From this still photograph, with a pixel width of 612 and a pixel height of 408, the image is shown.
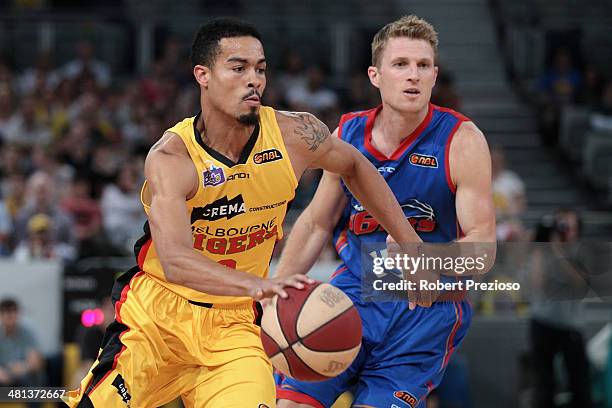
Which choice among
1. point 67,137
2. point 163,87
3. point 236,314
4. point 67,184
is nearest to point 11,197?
point 67,184

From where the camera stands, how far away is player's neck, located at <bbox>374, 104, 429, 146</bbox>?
6289 mm

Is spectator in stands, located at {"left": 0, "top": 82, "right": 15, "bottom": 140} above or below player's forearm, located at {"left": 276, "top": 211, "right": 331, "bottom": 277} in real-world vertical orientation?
above

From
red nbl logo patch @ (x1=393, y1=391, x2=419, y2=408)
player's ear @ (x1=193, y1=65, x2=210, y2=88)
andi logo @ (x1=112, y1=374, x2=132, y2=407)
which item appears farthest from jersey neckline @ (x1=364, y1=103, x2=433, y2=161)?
andi logo @ (x1=112, y1=374, x2=132, y2=407)

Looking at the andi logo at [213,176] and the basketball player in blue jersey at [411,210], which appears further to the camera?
the basketball player in blue jersey at [411,210]

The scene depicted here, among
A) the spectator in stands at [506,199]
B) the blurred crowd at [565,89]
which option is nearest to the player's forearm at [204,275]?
the spectator in stands at [506,199]

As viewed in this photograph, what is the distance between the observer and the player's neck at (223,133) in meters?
5.59

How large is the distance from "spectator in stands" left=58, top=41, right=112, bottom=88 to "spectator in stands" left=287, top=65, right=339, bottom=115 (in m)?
2.71

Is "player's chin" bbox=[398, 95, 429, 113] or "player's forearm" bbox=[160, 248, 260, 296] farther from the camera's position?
"player's chin" bbox=[398, 95, 429, 113]

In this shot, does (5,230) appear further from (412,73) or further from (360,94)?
(412,73)

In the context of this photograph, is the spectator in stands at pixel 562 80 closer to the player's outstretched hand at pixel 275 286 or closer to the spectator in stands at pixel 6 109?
the spectator in stands at pixel 6 109

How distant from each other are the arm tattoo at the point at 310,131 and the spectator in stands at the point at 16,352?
5.64 metres

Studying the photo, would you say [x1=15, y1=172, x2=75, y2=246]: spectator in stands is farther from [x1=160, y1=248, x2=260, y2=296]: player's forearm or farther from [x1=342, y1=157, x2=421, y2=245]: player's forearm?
[x1=160, y1=248, x2=260, y2=296]: player's forearm

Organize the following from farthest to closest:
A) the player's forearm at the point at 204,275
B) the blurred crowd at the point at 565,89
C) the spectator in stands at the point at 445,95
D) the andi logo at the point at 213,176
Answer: the blurred crowd at the point at 565,89
the spectator in stands at the point at 445,95
the andi logo at the point at 213,176
the player's forearm at the point at 204,275

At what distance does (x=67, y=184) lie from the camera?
43.7 ft
